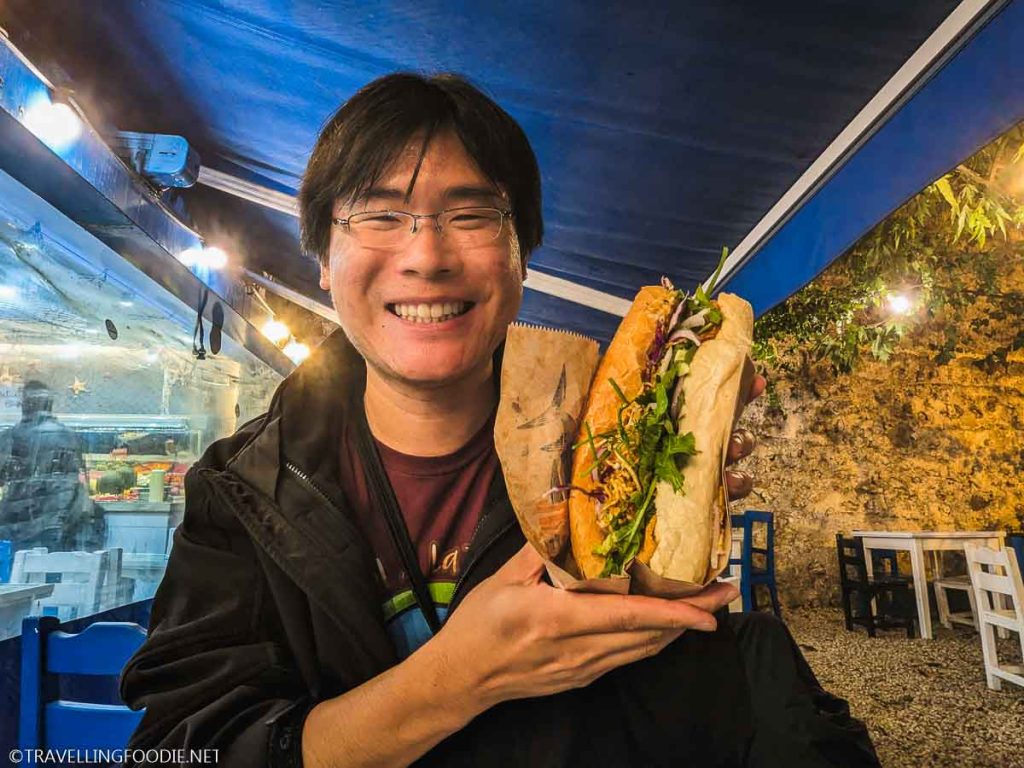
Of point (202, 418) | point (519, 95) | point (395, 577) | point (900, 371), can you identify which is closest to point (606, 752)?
point (395, 577)

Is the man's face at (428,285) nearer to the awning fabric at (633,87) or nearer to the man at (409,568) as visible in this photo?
the man at (409,568)

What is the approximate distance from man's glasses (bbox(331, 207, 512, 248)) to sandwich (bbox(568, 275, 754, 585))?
387 mm

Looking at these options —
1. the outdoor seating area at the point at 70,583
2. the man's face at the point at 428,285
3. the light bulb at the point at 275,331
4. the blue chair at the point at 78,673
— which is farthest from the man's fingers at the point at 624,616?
the light bulb at the point at 275,331

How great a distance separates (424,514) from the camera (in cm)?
129

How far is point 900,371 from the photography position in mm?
8734

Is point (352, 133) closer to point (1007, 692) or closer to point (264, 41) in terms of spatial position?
point (264, 41)

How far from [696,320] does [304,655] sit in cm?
105

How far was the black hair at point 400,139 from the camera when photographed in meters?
1.22

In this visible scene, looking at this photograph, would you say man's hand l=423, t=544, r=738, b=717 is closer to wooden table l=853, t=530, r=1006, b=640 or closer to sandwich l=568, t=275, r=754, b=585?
sandwich l=568, t=275, r=754, b=585

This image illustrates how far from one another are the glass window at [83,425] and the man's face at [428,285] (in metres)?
2.35

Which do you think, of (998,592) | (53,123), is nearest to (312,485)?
(53,123)

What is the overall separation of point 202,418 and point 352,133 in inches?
189

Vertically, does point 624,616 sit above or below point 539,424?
below

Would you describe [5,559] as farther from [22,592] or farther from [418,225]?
[418,225]
